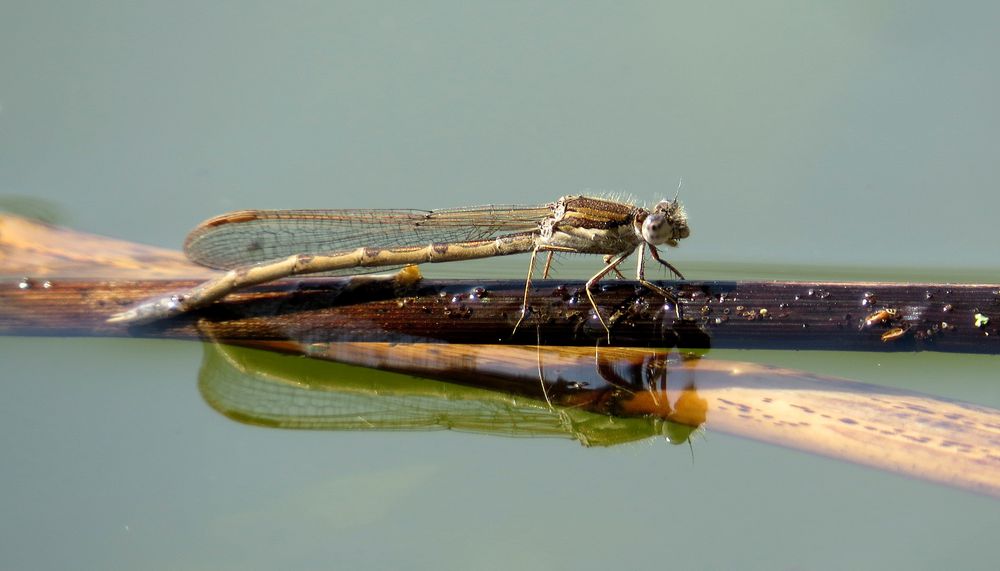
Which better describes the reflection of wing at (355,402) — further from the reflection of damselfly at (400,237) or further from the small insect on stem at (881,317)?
the small insect on stem at (881,317)

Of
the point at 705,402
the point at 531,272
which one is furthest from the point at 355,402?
the point at 705,402

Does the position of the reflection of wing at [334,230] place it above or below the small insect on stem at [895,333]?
above

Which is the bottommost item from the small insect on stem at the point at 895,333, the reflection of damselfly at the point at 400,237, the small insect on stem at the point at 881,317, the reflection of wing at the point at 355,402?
the reflection of wing at the point at 355,402

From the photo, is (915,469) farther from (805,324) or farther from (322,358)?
(322,358)

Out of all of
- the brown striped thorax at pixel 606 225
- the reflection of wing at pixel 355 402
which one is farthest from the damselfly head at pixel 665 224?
the reflection of wing at pixel 355 402

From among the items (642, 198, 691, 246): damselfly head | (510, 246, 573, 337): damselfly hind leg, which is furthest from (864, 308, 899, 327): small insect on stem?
(510, 246, 573, 337): damselfly hind leg

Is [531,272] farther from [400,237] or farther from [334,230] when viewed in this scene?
[334,230]

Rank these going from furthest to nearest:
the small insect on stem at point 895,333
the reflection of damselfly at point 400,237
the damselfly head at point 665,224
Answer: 1. the damselfly head at point 665,224
2. the reflection of damselfly at point 400,237
3. the small insect on stem at point 895,333

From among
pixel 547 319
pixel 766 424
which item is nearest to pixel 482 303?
pixel 547 319
